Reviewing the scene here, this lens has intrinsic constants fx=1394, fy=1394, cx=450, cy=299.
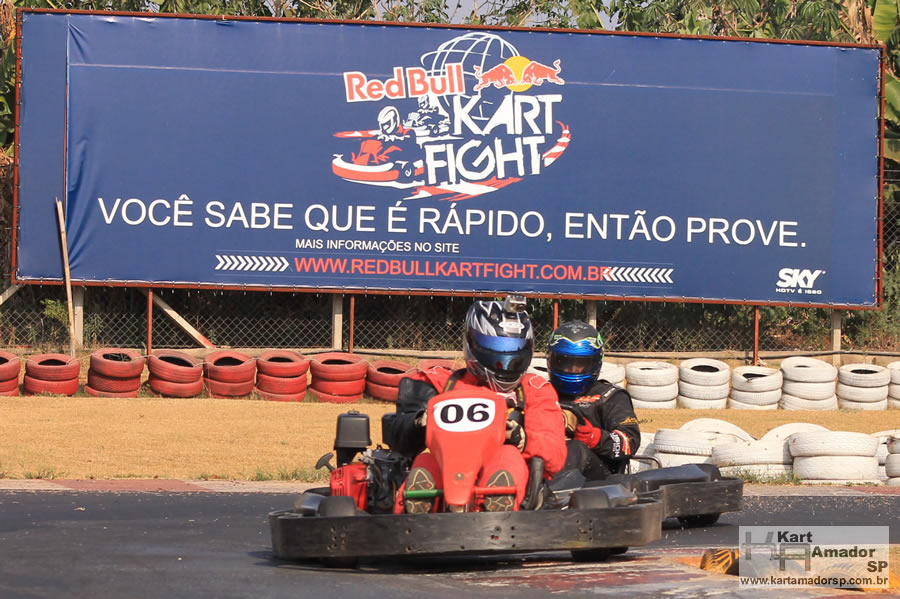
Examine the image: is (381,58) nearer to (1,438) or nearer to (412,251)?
(412,251)

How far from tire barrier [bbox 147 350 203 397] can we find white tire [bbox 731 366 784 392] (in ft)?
20.3

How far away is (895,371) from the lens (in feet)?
54.1

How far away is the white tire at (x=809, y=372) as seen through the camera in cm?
1622

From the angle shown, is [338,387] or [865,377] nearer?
[338,387]

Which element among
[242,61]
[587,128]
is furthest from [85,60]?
[587,128]

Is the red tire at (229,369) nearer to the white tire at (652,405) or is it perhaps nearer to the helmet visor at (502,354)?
the white tire at (652,405)

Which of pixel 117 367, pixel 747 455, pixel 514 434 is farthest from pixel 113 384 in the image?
pixel 514 434

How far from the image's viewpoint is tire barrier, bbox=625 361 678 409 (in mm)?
15969

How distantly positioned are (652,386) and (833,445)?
6.08 m

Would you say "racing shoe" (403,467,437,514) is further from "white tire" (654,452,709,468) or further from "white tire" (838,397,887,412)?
"white tire" (838,397,887,412)

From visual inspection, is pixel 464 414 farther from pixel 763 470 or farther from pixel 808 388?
pixel 808 388

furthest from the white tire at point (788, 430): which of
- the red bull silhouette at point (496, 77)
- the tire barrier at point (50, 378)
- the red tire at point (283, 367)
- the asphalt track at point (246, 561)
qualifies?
the tire barrier at point (50, 378)

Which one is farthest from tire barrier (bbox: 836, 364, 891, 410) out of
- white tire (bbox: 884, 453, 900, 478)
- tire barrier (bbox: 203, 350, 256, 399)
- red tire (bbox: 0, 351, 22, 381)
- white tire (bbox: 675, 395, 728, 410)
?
red tire (bbox: 0, 351, 22, 381)

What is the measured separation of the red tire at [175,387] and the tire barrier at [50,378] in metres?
0.87
